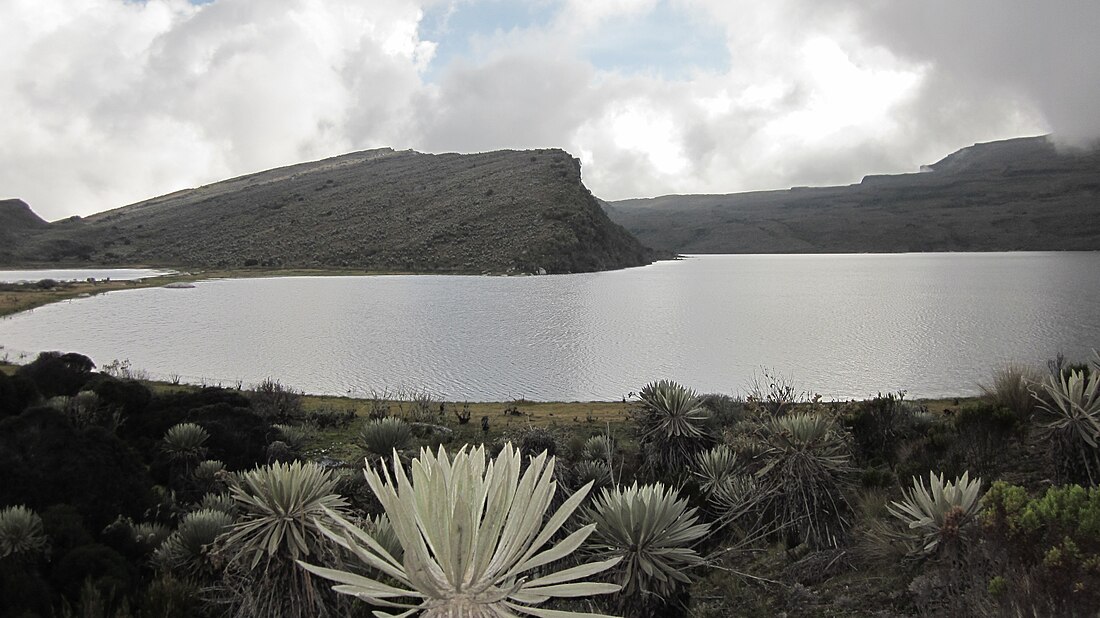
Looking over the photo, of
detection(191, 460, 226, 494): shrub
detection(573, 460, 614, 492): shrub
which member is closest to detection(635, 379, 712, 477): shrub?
detection(573, 460, 614, 492): shrub

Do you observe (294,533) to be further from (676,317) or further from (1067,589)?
(676,317)

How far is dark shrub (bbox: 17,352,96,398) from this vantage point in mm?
9578

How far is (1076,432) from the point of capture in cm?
498

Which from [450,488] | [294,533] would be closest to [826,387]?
[294,533]

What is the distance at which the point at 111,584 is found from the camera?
376 centimetres

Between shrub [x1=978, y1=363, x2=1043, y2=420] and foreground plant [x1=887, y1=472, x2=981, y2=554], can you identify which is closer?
foreground plant [x1=887, y1=472, x2=981, y2=554]

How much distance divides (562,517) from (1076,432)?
546 centimetres

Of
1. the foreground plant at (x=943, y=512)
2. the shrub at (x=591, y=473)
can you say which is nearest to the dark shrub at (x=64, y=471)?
the shrub at (x=591, y=473)

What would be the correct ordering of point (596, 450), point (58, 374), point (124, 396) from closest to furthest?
point (596, 450), point (124, 396), point (58, 374)

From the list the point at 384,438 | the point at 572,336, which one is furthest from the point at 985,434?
the point at 572,336

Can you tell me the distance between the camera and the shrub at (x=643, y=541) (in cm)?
332

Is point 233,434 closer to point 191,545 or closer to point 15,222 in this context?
point 191,545

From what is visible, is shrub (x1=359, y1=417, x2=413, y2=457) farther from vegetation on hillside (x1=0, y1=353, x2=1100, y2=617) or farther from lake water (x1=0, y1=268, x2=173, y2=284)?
lake water (x1=0, y1=268, x2=173, y2=284)

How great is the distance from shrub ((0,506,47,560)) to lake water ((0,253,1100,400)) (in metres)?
9.91
